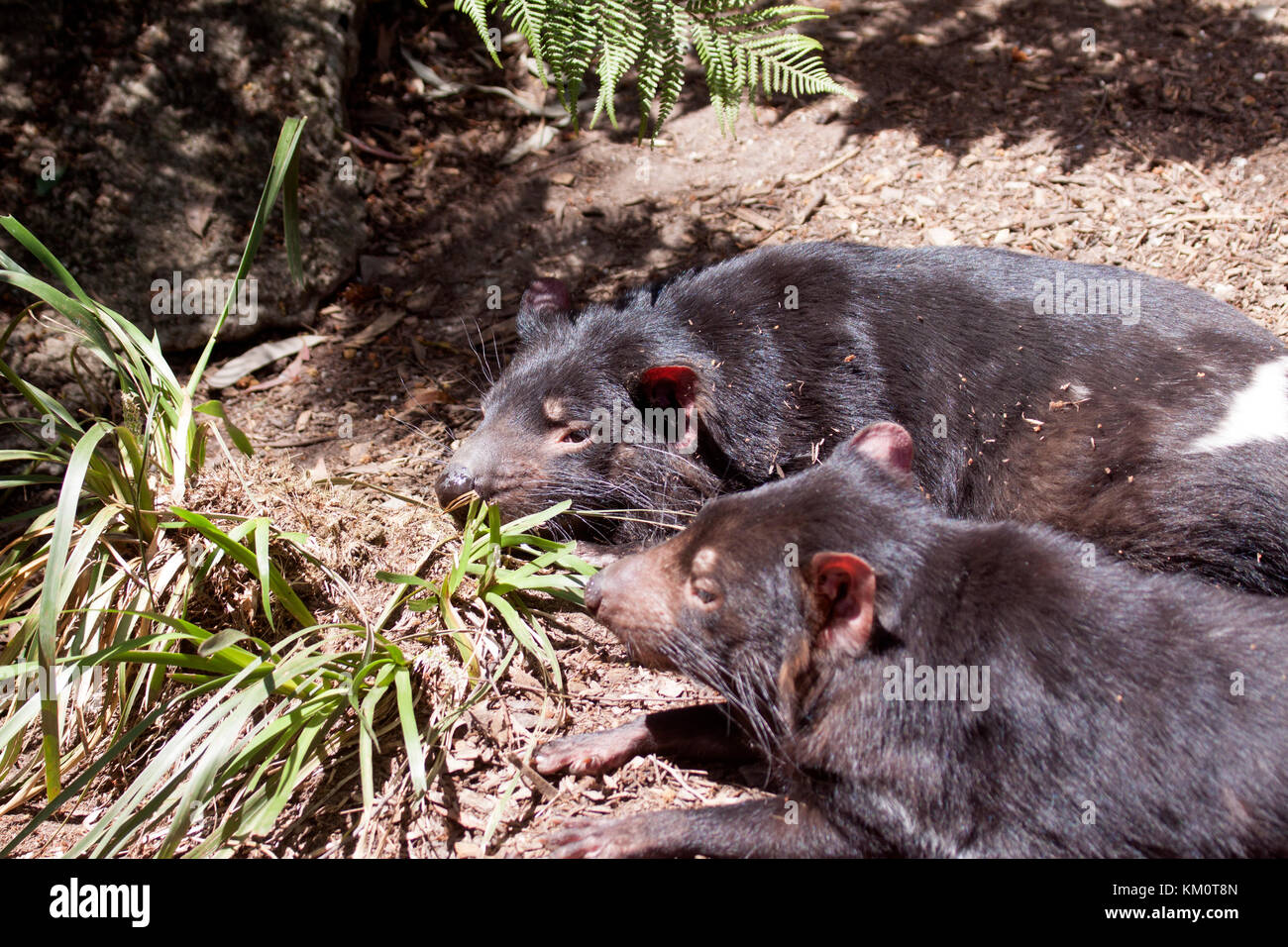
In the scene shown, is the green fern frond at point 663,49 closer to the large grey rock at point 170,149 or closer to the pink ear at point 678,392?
the pink ear at point 678,392

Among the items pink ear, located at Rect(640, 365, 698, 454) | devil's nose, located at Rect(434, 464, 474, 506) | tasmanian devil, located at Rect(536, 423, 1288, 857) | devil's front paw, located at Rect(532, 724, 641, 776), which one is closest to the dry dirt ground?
devil's nose, located at Rect(434, 464, 474, 506)

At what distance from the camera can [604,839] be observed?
2559mm

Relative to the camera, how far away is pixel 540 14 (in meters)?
3.47

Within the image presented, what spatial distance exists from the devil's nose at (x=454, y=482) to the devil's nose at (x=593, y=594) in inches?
32.8

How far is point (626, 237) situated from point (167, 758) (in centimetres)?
322

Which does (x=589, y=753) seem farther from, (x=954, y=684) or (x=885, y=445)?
(x=885, y=445)

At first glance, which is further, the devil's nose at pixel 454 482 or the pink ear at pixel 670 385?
the devil's nose at pixel 454 482

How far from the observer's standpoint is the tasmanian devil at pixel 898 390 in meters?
3.16

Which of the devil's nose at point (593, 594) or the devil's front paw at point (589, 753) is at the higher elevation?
the devil's nose at point (593, 594)

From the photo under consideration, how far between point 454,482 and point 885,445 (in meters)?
1.49

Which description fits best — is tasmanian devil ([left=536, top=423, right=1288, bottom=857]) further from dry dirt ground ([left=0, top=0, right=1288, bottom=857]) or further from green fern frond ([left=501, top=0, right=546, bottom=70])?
green fern frond ([left=501, top=0, right=546, bottom=70])

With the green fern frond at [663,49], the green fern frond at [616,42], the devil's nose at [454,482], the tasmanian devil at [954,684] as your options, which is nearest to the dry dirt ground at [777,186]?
the devil's nose at [454,482]

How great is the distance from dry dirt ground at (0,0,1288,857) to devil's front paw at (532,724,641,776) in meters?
0.48

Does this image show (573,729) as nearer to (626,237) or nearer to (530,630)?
(530,630)
